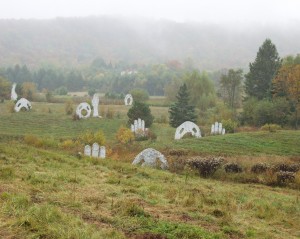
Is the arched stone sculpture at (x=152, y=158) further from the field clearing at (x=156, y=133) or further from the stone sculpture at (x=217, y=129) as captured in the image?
the stone sculpture at (x=217, y=129)

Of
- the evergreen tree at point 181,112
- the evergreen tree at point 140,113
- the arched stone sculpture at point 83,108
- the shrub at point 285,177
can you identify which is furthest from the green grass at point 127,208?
the arched stone sculpture at point 83,108

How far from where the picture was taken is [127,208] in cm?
926

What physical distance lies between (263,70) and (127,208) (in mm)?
52766

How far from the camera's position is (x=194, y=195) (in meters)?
12.0

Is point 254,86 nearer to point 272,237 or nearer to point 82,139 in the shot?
point 82,139

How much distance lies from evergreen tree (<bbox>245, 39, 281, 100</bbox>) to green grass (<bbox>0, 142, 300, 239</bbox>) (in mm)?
44405

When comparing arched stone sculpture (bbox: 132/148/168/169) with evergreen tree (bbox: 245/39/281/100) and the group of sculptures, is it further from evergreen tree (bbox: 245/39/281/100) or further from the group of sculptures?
evergreen tree (bbox: 245/39/281/100)

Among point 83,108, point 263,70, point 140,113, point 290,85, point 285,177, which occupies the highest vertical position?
point 263,70

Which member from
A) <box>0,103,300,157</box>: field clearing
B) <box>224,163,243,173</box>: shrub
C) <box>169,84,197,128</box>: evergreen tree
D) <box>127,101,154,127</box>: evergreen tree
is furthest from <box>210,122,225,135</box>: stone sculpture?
<box>224,163,243,173</box>: shrub

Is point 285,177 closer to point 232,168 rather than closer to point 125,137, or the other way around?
point 232,168

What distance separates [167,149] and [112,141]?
10397 mm

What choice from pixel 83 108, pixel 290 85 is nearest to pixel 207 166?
pixel 290 85

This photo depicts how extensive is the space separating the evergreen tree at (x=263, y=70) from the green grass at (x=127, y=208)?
146ft

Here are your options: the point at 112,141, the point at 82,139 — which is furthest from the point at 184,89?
the point at 82,139
